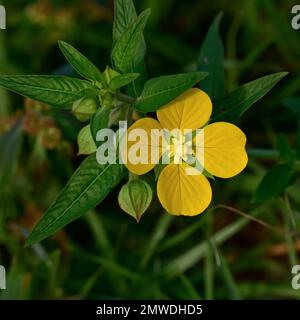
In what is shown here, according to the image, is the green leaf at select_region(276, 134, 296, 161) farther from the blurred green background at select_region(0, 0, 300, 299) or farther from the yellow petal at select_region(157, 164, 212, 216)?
the yellow petal at select_region(157, 164, 212, 216)

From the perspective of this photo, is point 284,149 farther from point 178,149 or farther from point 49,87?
point 49,87

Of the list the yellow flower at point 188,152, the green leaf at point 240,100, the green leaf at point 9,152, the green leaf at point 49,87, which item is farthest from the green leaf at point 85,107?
the green leaf at point 9,152

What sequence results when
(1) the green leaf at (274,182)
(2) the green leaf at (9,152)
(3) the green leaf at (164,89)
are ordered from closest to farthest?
(3) the green leaf at (164,89)
(1) the green leaf at (274,182)
(2) the green leaf at (9,152)

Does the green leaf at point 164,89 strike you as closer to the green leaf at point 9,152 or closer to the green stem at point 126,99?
the green stem at point 126,99

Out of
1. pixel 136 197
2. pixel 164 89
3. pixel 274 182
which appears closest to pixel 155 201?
pixel 274 182

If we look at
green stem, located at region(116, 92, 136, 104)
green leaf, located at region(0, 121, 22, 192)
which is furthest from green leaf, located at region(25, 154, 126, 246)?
green leaf, located at region(0, 121, 22, 192)
